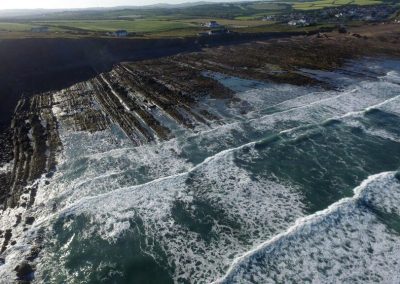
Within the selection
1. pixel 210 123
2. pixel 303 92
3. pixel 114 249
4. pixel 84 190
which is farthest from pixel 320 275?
pixel 303 92

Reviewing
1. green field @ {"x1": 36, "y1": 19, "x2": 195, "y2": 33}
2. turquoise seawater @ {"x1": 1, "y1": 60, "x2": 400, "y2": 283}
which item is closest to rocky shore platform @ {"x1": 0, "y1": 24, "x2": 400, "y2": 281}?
turquoise seawater @ {"x1": 1, "y1": 60, "x2": 400, "y2": 283}

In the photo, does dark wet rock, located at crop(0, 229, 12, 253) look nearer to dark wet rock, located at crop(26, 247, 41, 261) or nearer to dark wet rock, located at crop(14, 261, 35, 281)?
dark wet rock, located at crop(26, 247, 41, 261)

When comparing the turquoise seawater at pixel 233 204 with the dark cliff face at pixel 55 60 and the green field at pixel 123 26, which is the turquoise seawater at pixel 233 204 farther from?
the green field at pixel 123 26

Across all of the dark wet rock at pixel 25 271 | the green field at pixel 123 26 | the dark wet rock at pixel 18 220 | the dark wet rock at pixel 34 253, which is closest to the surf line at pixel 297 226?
the dark wet rock at pixel 25 271

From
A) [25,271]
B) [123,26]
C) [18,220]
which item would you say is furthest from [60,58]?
[25,271]

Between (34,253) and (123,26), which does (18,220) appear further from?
(123,26)

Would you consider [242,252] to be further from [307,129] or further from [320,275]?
[307,129]

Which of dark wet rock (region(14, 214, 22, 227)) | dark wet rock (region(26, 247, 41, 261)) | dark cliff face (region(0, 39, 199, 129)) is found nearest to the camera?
dark wet rock (region(26, 247, 41, 261))
